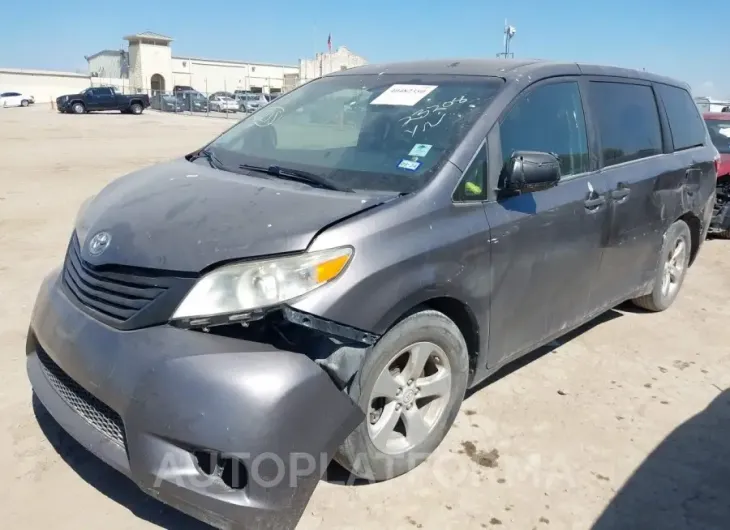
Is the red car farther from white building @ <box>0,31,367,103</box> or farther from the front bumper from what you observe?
white building @ <box>0,31,367,103</box>

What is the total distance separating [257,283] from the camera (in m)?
2.33

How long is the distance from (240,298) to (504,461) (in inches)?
62.6

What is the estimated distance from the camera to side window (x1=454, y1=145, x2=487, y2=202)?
2941 mm

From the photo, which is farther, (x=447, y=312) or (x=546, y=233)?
(x=546, y=233)

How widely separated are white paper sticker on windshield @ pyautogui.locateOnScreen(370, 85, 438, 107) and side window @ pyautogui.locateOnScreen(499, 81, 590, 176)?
473 mm

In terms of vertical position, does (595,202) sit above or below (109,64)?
below

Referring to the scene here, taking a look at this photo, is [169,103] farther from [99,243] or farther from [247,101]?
[99,243]

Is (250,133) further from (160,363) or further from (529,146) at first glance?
(160,363)

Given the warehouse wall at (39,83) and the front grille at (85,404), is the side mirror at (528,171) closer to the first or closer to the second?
the front grille at (85,404)

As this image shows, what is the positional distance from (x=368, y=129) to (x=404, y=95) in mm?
297

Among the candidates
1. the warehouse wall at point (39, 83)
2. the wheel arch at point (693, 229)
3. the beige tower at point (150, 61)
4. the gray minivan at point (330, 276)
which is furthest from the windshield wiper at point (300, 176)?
the beige tower at point (150, 61)

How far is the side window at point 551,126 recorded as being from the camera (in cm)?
327

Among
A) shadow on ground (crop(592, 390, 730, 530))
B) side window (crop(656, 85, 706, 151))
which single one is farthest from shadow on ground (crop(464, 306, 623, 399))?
side window (crop(656, 85, 706, 151))

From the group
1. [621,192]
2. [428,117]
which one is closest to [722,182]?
[621,192]
